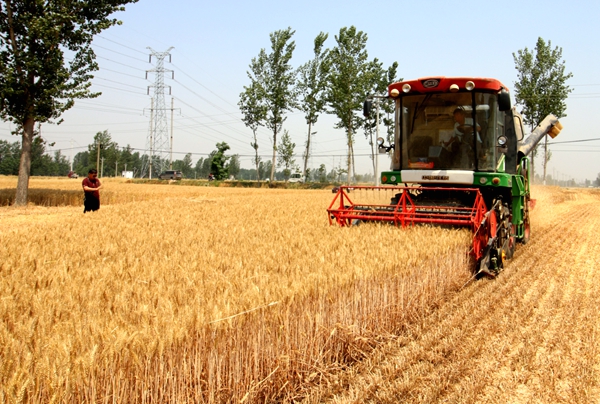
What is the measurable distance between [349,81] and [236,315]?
129 ft

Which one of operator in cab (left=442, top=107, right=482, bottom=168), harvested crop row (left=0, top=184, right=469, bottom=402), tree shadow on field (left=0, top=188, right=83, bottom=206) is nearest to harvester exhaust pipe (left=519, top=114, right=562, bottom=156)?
operator in cab (left=442, top=107, right=482, bottom=168)

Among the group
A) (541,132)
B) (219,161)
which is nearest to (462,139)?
(541,132)

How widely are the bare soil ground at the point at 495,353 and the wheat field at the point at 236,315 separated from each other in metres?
0.02

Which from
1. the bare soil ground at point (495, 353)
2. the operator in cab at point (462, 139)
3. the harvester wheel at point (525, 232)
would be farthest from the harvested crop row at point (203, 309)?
the harvester wheel at point (525, 232)

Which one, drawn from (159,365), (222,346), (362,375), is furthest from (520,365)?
(159,365)

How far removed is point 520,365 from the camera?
351cm

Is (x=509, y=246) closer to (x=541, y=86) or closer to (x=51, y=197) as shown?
(x=51, y=197)

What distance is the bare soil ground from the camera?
3066 millimetres

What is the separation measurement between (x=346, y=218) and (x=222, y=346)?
16.7 feet

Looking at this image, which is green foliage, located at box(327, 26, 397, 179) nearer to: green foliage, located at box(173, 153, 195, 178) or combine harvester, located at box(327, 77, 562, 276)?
combine harvester, located at box(327, 77, 562, 276)

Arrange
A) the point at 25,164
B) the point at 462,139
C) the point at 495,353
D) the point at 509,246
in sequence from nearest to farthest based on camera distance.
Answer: the point at 495,353 < the point at 462,139 < the point at 509,246 < the point at 25,164

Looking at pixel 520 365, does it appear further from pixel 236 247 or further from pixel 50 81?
pixel 50 81

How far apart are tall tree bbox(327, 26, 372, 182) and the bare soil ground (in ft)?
114

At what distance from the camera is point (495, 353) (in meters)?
3.72
